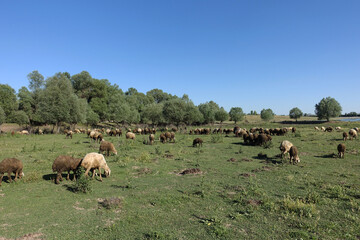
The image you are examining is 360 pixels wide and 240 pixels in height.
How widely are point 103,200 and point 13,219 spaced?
299 centimetres

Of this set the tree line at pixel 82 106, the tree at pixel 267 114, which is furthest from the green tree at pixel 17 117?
A: the tree at pixel 267 114

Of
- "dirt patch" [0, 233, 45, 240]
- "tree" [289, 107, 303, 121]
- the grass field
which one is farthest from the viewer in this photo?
"tree" [289, 107, 303, 121]

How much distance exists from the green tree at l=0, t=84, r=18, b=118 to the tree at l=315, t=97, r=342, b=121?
A: 4343 inches

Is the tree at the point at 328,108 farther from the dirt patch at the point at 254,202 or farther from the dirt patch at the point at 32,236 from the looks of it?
the dirt patch at the point at 32,236

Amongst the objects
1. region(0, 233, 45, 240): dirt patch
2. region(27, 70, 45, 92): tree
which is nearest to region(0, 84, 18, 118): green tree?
region(27, 70, 45, 92): tree

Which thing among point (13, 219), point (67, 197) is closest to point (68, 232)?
point (13, 219)

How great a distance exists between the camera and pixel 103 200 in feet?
27.4

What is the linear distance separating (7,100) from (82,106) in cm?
1678

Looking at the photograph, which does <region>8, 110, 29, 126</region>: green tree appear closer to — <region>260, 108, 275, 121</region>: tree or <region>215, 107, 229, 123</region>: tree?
<region>215, 107, 229, 123</region>: tree

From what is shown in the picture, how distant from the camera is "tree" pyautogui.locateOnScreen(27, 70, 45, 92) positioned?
5641 centimetres

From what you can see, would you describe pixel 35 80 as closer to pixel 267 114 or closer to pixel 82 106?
pixel 82 106

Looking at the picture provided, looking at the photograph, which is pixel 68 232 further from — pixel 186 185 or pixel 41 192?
pixel 186 185

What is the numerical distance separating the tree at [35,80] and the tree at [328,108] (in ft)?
357

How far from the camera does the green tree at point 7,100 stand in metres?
44.2
